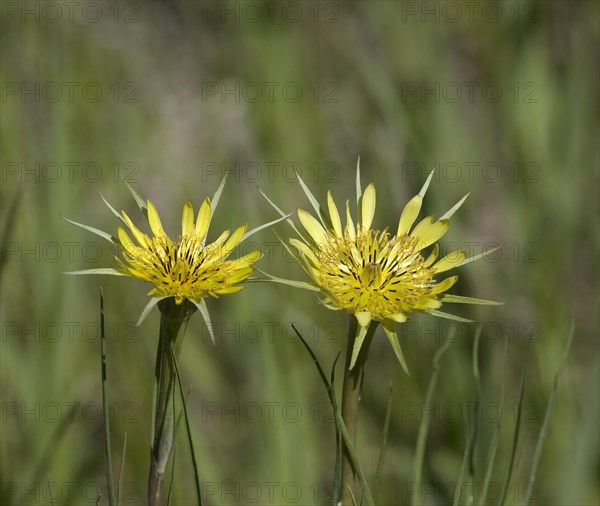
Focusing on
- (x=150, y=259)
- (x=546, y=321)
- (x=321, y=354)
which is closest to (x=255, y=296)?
(x=321, y=354)

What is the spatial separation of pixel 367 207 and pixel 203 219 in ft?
0.99

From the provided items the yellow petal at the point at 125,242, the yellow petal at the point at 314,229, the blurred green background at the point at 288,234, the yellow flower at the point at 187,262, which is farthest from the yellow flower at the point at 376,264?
the blurred green background at the point at 288,234

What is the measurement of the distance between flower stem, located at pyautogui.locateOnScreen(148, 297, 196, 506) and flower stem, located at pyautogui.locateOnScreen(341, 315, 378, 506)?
26cm

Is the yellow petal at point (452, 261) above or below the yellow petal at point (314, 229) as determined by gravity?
below

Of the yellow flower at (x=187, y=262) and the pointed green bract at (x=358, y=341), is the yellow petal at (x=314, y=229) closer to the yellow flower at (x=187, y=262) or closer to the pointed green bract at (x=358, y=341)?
the yellow flower at (x=187, y=262)

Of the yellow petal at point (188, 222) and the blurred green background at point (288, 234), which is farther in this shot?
the blurred green background at point (288, 234)

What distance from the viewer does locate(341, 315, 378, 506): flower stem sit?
4.42ft

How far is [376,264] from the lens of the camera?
4.95 ft

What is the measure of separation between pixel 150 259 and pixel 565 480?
1345 mm

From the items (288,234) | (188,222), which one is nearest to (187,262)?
(188,222)

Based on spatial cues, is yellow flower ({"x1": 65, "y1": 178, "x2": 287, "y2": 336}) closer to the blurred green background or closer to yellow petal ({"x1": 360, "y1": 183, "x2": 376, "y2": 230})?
yellow petal ({"x1": 360, "y1": 183, "x2": 376, "y2": 230})

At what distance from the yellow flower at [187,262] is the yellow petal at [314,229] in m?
0.12

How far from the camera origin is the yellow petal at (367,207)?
157 centimetres

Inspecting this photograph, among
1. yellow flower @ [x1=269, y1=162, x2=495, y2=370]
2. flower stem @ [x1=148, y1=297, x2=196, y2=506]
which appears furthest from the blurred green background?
flower stem @ [x1=148, y1=297, x2=196, y2=506]
